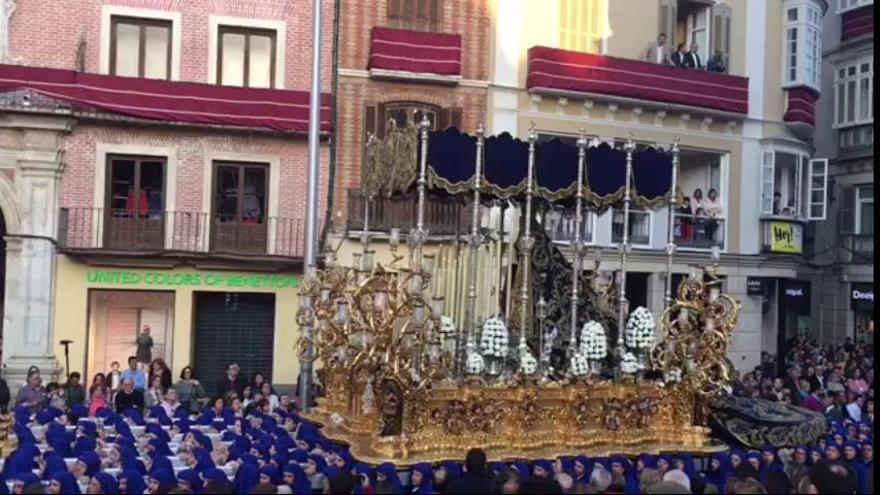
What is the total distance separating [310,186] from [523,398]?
7243mm

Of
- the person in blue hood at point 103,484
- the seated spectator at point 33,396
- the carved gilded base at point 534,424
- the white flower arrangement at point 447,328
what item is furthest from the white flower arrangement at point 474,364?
the seated spectator at point 33,396

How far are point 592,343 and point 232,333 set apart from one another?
Answer: 11107 mm

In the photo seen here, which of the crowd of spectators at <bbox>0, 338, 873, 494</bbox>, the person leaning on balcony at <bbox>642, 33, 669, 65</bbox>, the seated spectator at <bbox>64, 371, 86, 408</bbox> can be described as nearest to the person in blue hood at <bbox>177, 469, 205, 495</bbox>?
the crowd of spectators at <bbox>0, 338, 873, 494</bbox>

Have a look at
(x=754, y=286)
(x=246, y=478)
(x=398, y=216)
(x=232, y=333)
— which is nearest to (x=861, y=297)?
(x=754, y=286)

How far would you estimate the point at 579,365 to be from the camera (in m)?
14.9

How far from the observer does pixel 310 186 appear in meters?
20.0

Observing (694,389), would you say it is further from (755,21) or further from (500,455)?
(755,21)

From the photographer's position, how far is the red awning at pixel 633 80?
80.7 ft

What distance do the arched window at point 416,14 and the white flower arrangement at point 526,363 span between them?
39.3ft

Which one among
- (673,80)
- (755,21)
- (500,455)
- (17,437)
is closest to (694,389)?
(500,455)

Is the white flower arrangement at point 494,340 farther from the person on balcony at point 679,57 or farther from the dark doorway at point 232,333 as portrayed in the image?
the person on balcony at point 679,57

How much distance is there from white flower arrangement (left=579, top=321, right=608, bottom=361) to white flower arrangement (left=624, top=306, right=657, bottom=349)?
638 millimetres

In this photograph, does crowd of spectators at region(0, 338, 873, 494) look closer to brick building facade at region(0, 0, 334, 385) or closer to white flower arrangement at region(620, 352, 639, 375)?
white flower arrangement at region(620, 352, 639, 375)

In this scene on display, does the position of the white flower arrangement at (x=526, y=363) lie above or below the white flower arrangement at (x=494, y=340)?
below
